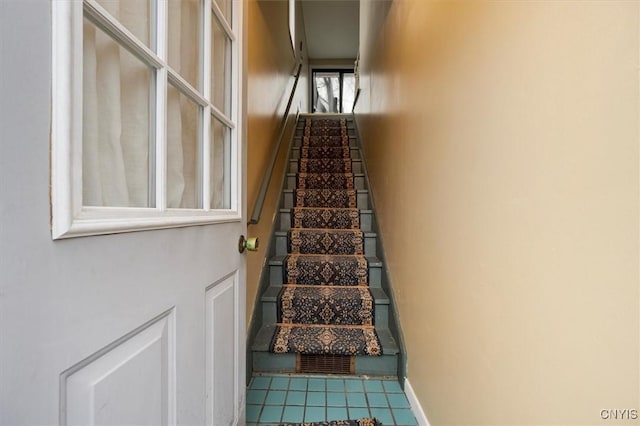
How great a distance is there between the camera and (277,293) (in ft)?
6.45

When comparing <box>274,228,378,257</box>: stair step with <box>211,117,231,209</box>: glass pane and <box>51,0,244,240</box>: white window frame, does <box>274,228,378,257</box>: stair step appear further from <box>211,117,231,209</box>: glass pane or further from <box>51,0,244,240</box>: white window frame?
<box>51,0,244,240</box>: white window frame

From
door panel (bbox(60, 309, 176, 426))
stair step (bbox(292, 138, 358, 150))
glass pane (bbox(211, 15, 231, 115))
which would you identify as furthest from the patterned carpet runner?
glass pane (bbox(211, 15, 231, 115))

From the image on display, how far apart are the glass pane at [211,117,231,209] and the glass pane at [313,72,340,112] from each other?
6370 millimetres

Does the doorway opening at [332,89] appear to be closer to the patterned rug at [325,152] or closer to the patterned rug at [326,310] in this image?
the patterned rug at [325,152]

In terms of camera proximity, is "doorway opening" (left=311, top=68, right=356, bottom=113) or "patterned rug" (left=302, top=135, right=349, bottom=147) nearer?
"patterned rug" (left=302, top=135, right=349, bottom=147)

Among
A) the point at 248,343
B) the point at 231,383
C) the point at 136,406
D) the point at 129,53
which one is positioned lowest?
the point at 248,343

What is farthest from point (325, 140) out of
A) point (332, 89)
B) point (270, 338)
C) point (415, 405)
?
point (332, 89)

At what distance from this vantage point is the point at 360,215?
2.67m

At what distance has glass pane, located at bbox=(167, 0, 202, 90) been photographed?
73 centimetres

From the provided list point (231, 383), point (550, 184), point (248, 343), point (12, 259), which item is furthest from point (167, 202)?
point (248, 343)

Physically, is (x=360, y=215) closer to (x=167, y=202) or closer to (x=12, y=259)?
(x=167, y=202)

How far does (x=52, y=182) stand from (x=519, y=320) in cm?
87

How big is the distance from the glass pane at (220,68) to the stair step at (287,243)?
4.71 ft

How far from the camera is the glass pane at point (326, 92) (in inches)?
279
